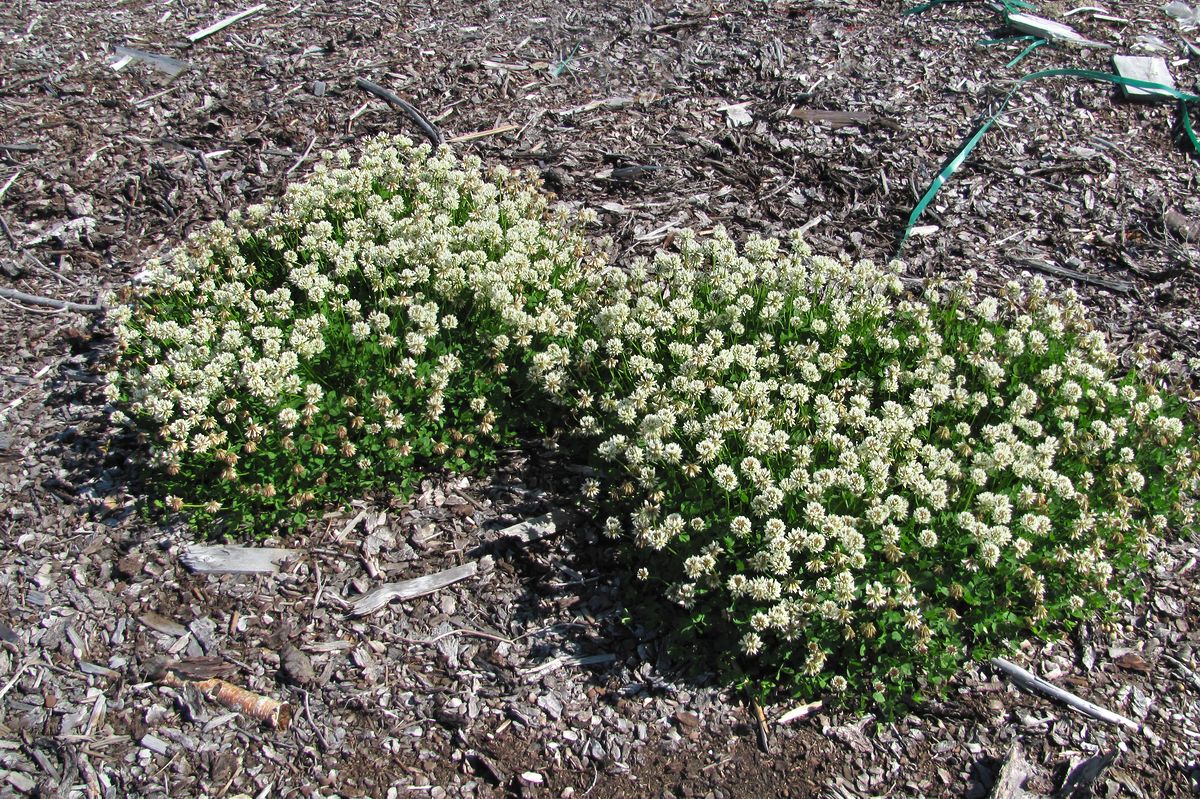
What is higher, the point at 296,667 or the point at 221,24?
the point at 221,24

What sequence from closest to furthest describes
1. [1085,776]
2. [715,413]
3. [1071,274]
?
1. [1085,776]
2. [715,413]
3. [1071,274]

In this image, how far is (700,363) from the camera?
199 inches

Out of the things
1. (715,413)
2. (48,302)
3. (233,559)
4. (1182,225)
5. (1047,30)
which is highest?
(1047,30)

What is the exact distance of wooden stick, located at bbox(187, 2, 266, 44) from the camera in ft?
29.8

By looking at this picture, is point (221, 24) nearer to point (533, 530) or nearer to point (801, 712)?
point (533, 530)

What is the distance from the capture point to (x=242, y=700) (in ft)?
14.4

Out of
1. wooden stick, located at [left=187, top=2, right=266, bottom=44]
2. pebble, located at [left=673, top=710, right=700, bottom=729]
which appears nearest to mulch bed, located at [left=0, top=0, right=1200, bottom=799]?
pebble, located at [left=673, top=710, right=700, bottom=729]

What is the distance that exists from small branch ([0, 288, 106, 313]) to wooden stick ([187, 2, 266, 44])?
142 inches

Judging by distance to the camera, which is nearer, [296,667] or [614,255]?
[296,667]

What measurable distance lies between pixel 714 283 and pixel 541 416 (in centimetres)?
131

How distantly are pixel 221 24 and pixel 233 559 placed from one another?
6433 mm

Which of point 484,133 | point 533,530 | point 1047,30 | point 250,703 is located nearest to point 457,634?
point 533,530

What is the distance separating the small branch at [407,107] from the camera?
26.0 ft

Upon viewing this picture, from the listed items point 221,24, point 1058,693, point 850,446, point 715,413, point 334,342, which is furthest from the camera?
point 221,24
